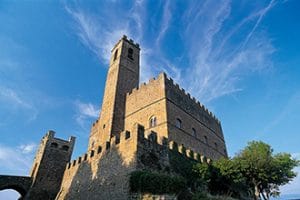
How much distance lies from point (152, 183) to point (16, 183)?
16054mm

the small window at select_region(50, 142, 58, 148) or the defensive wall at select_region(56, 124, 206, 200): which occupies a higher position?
the small window at select_region(50, 142, 58, 148)

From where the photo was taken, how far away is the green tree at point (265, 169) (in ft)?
52.8

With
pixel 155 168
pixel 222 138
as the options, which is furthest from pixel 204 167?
pixel 222 138

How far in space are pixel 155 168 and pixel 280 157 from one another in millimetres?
10225

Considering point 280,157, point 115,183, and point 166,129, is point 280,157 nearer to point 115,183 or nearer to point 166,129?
point 166,129

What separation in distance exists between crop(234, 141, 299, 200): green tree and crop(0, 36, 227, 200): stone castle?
10.9 ft

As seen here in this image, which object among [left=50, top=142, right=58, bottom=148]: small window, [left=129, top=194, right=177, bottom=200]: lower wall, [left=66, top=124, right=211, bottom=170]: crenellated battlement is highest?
[left=50, top=142, right=58, bottom=148]: small window

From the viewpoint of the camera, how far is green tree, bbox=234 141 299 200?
16.1 m

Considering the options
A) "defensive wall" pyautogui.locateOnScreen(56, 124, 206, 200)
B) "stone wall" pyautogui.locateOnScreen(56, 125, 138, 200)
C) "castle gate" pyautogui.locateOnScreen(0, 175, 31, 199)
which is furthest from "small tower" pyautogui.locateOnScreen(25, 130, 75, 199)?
"defensive wall" pyautogui.locateOnScreen(56, 124, 206, 200)

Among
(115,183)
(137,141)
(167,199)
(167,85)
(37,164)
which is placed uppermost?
(167,85)

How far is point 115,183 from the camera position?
12656mm

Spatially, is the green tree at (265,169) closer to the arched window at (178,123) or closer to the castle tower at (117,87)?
the arched window at (178,123)

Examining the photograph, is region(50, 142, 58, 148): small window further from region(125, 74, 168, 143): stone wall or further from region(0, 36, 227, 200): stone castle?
region(125, 74, 168, 143): stone wall

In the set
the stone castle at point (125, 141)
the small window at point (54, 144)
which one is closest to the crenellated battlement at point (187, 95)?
the stone castle at point (125, 141)
